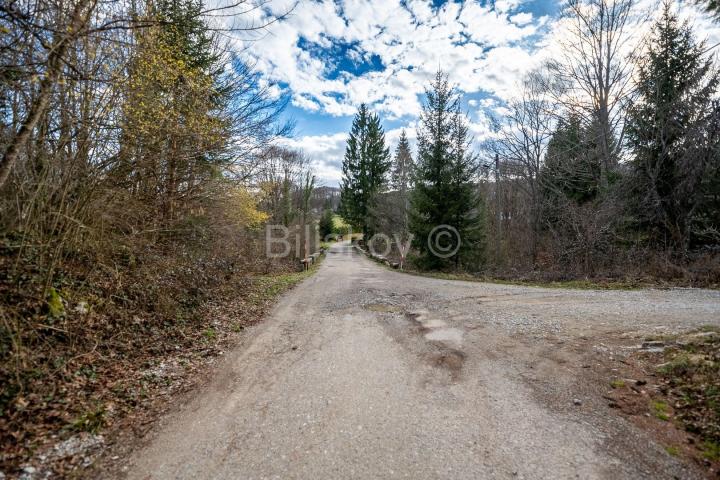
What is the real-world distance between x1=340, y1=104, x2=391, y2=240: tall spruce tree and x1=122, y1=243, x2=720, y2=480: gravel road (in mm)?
25702

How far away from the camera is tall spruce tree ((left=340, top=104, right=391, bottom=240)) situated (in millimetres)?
31688

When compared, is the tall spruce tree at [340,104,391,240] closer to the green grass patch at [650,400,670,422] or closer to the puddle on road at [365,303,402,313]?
the puddle on road at [365,303,402,313]

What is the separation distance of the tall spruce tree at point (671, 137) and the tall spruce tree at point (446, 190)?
5874 millimetres

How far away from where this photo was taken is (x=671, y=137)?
11148 mm

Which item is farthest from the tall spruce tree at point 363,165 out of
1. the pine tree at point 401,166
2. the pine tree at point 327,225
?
the pine tree at point 327,225

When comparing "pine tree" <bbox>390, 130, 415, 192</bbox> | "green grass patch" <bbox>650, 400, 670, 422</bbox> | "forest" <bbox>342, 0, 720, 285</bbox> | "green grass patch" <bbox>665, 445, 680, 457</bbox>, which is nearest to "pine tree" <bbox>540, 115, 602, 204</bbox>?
"forest" <bbox>342, 0, 720, 285</bbox>

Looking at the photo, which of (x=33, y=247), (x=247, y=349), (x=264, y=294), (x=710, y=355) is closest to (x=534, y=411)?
(x=710, y=355)

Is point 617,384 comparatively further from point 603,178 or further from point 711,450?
point 603,178

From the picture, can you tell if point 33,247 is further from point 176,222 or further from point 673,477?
point 673,477

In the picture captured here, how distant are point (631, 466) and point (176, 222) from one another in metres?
9.11

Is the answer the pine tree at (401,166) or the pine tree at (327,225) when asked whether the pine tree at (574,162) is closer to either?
the pine tree at (401,166)

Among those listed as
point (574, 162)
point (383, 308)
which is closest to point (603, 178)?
point (574, 162)

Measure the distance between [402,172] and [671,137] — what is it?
17787 millimetres

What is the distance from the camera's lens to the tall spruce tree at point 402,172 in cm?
2477
